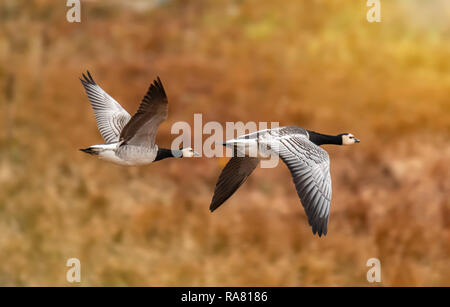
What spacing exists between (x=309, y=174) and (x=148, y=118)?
3.16 feet

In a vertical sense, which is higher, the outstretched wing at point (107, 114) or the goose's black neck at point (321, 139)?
the outstretched wing at point (107, 114)

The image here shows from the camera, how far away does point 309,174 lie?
3.66m

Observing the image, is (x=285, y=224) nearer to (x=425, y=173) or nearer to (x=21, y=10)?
(x=425, y=173)

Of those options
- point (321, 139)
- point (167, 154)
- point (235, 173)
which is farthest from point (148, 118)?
point (321, 139)

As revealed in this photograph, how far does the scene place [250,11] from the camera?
43.6 ft

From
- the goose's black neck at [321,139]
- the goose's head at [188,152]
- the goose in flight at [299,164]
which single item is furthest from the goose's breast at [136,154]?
the goose's black neck at [321,139]

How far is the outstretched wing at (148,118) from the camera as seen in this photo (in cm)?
346

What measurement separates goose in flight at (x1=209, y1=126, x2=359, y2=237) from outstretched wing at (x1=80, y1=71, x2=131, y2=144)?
784 mm

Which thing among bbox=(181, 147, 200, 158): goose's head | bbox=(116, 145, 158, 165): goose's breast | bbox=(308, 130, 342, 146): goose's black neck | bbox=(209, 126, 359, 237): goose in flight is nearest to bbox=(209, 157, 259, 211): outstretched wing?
bbox=(209, 126, 359, 237): goose in flight

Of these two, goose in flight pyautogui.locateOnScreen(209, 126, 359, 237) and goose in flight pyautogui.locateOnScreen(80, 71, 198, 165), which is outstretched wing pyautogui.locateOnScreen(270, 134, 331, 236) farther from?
goose in flight pyautogui.locateOnScreen(80, 71, 198, 165)

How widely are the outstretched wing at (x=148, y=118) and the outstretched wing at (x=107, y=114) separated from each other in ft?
1.91

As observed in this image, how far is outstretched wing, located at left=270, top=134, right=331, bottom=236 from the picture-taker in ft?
11.4

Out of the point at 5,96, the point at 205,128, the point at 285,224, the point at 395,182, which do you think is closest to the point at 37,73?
the point at 5,96

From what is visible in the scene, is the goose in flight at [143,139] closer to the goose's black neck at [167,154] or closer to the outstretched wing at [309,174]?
the goose's black neck at [167,154]
